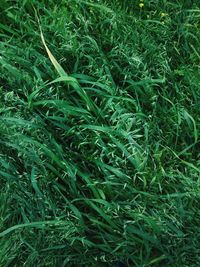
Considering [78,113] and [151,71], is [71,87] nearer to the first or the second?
[78,113]

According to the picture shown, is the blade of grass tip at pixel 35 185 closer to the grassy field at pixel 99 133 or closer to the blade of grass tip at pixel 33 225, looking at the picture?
the grassy field at pixel 99 133

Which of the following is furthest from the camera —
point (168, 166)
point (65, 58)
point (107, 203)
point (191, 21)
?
point (191, 21)

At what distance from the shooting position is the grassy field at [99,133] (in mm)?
2877

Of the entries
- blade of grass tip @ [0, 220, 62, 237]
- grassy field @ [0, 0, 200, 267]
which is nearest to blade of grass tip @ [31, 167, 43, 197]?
grassy field @ [0, 0, 200, 267]

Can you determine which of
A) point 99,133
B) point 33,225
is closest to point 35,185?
point 33,225

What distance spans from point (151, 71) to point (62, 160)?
72 cm

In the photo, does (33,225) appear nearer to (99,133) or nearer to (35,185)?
(35,185)

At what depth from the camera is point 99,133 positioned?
302 cm

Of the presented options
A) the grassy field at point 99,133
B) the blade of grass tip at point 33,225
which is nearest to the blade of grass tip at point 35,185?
the grassy field at point 99,133

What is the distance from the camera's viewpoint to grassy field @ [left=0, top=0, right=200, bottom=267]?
113 inches

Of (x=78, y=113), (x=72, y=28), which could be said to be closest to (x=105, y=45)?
(x=72, y=28)

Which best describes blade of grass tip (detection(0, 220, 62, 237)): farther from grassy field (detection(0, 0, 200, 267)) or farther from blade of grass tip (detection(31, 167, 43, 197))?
blade of grass tip (detection(31, 167, 43, 197))

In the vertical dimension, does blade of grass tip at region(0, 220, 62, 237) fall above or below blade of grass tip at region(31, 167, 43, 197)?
below

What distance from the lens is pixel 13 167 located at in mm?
2988
